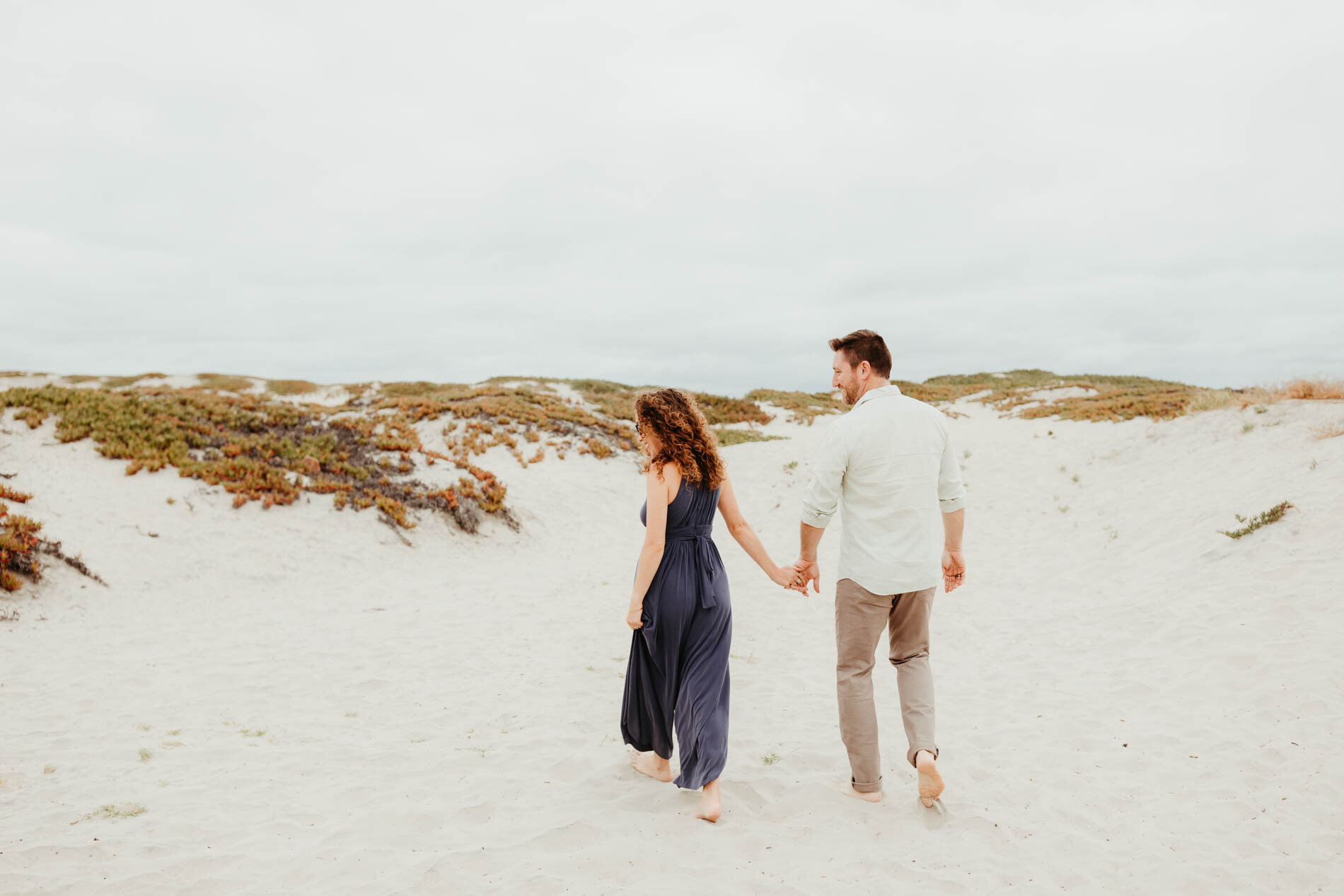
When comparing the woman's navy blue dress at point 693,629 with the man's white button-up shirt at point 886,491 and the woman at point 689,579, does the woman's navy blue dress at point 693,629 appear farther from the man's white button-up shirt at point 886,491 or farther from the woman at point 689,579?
the man's white button-up shirt at point 886,491

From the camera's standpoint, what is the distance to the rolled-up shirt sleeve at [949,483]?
4.38 meters

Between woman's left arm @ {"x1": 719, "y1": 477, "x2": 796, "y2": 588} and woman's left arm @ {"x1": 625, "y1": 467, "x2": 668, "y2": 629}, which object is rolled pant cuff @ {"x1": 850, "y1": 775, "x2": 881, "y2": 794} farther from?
woman's left arm @ {"x1": 625, "y1": 467, "x2": 668, "y2": 629}

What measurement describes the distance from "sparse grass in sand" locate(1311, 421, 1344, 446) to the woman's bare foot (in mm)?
13110

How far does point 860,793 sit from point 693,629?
1.56 metres

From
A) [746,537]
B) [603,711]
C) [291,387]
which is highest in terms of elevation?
[291,387]

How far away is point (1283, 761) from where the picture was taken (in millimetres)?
4844

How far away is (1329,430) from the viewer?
11461 millimetres

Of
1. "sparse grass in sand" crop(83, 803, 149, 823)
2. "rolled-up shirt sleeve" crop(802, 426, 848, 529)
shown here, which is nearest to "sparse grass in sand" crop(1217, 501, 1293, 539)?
"rolled-up shirt sleeve" crop(802, 426, 848, 529)

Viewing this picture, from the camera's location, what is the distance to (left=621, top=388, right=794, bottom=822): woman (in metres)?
4.17

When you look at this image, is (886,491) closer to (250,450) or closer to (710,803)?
(710,803)

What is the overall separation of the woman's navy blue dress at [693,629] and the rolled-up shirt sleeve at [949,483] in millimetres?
1473

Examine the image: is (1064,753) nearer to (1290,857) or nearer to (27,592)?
(1290,857)

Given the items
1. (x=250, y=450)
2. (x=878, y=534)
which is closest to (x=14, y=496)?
(x=250, y=450)

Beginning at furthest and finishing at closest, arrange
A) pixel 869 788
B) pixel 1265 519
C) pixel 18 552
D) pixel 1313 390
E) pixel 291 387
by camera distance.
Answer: pixel 291 387
pixel 1313 390
pixel 18 552
pixel 1265 519
pixel 869 788
